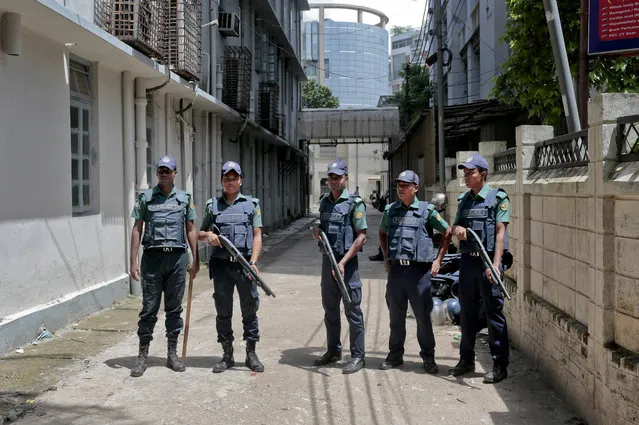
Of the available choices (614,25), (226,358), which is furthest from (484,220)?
(614,25)

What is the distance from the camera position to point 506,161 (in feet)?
25.2

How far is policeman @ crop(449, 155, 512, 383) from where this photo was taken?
17.4 feet

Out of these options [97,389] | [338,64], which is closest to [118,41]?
[97,389]

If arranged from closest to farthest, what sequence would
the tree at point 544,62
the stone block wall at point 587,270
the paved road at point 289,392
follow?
1. the stone block wall at point 587,270
2. the paved road at point 289,392
3. the tree at point 544,62

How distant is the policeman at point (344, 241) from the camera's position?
568cm

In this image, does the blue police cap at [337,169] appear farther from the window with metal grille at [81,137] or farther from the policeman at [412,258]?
the window with metal grille at [81,137]

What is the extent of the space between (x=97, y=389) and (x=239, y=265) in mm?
1519

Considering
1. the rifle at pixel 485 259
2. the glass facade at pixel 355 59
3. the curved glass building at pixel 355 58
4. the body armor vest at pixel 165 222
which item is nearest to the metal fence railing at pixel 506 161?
the rifle at pixel 485 259

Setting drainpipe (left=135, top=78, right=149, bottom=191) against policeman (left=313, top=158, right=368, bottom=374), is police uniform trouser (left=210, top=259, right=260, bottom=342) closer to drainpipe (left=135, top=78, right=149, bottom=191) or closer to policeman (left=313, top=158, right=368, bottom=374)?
policeman (left=313, top=158, right=368, bottom=374)

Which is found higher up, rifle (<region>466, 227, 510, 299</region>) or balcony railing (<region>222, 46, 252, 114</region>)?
balcony railing (<region>222, 46, 252, 114</region>)

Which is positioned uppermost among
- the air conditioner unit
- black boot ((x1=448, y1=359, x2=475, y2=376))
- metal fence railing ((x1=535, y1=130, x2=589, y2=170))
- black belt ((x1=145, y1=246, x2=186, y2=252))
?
the air conditioner unit

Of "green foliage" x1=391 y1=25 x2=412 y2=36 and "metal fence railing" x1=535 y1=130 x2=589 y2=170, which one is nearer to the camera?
"metal fence railing" x1=535 y1=130 x2=589 y2=170

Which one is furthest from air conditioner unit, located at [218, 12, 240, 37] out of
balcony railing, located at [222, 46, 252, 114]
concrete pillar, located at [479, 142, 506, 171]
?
concrete pillar, located at [479, 142, 506, 171]

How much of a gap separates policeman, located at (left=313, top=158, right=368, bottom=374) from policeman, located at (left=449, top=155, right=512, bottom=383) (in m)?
0.89
